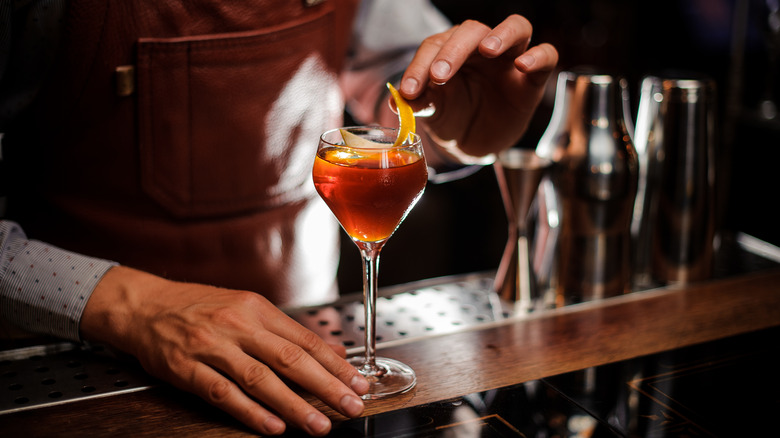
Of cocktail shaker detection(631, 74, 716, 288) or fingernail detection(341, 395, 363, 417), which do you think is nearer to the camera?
fingernail detection(341, 395, 363, 417)

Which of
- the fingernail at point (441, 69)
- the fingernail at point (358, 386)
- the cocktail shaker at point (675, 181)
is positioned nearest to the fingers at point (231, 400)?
the fingernail at point (358, 386)

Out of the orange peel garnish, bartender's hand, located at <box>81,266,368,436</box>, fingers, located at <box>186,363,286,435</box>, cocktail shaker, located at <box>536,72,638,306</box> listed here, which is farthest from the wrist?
cocktail shaker, located at <box>536,72,638,306</box>

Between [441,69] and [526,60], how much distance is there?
0.15 m

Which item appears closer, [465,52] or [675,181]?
[465,52]

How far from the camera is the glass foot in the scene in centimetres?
94

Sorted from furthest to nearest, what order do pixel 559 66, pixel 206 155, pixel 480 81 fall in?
pixel 559 66, pixel 206 155, pixel 480 81

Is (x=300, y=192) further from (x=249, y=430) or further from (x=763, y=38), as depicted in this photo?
(x=763, y=38)

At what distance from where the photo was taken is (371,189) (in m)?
0.91

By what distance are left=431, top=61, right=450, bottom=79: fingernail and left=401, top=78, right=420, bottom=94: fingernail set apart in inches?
1.2

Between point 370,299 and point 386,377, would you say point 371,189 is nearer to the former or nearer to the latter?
point 370,299

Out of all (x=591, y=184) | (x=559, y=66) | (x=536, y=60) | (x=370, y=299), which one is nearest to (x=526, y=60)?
(x=536, y=60)

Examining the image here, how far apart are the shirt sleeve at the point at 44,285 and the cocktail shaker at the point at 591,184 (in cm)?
78

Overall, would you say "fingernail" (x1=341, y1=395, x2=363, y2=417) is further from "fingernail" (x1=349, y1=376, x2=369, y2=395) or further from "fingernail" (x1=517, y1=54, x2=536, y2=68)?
"fingernail" (x1=517, y1=54, x2=536, y2=68)

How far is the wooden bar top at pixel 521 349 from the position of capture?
34.5 inches
